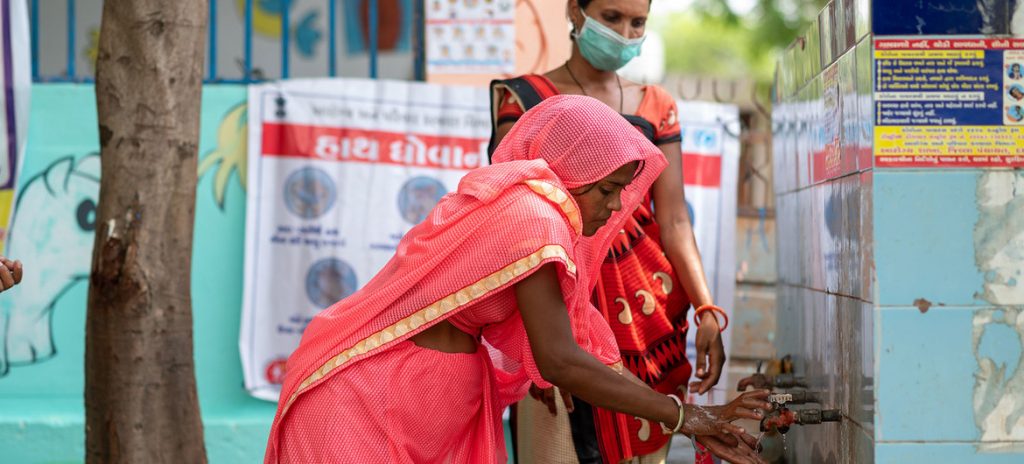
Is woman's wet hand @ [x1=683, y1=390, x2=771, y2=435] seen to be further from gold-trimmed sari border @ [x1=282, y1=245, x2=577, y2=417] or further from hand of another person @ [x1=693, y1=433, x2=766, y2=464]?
gold-trimmed sari border @ [x1=282, y1=245, x2=577, y2=417]

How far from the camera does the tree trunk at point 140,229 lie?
3518mm

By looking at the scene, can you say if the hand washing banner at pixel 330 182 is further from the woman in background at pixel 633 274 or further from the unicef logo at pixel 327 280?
the woman in background at pixel 633 274

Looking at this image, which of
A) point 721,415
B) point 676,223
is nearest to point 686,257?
point 676,223

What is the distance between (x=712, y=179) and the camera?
5.44m

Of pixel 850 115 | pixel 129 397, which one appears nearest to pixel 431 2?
pixel 129 397

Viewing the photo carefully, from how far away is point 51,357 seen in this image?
5.17m

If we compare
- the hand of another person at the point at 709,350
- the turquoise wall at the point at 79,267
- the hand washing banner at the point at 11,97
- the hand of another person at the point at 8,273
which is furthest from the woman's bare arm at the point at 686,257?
the hand washing banner at the point at 11,97

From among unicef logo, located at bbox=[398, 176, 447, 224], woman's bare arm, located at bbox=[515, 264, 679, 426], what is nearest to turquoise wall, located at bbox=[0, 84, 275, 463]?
unicef logo, located at bbox=[398, 176, 447, 224]

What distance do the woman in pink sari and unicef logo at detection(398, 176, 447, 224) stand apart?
2543 mm

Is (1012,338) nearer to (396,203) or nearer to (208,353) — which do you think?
(396,203)

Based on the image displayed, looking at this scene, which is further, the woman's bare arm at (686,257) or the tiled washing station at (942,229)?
the woman's bare arm at (686,257)

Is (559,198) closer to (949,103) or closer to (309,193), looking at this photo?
(949,103)

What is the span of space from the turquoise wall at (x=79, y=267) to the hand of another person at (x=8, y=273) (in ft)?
7.93

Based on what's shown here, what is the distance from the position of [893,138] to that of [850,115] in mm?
263
